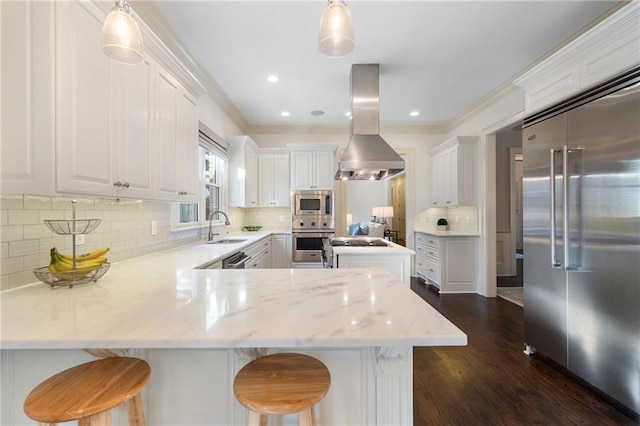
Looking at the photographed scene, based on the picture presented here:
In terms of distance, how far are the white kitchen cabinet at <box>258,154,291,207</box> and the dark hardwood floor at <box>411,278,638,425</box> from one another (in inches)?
134

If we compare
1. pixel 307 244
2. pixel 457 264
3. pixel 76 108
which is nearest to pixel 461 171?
pixel 457 264

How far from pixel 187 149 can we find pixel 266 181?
281cm

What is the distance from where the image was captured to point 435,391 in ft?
6.49

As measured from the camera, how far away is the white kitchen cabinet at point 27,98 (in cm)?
105

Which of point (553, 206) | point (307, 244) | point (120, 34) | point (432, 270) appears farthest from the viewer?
point (307, 244)

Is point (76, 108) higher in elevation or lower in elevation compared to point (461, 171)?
lower

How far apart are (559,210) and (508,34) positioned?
68.4 inches

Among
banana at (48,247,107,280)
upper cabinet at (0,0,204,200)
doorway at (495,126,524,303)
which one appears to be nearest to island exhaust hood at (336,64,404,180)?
upper cabinet at (0,0,204,200)

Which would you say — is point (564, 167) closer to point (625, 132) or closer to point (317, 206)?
point (625, 132)

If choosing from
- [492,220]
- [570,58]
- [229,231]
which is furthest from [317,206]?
[570,58]

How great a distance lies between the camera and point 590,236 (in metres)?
1.83

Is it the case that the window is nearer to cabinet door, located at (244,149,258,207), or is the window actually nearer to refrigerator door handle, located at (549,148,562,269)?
cabinet door, located at (244,149,258,207)

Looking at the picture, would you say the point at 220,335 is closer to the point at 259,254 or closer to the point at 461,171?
the point at 259,254

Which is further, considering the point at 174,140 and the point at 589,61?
the point at 174,140
